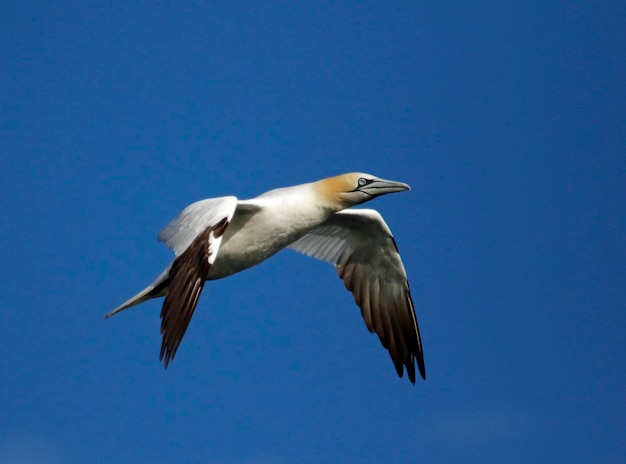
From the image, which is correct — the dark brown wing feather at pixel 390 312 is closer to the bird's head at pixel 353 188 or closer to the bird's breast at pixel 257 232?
the bird's head at pixel 353 188

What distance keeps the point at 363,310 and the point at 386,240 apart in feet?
3.78

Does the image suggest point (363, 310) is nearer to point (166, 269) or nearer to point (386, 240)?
point (386, 240)

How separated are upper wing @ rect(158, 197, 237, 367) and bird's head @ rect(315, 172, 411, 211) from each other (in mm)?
1618

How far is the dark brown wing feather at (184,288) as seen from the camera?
35.3 ft

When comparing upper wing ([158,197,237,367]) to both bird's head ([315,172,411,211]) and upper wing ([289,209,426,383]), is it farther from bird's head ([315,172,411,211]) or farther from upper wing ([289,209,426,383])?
upper wing ([289,209,426,383])

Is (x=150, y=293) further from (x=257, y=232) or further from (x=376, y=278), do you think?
(x=376, y=278)

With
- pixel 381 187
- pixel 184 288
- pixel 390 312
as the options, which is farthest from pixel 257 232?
pixel 390 312

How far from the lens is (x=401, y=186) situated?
543 inches

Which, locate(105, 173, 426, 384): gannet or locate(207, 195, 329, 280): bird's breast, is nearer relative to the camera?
locate(105, 173, 426, 384): gannet

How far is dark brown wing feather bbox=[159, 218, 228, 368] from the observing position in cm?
1075

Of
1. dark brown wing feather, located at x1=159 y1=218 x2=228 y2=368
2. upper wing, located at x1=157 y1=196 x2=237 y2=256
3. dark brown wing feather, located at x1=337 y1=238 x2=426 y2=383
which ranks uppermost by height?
upper wing, located at x1=157 y1=196 x2=237 y2=256

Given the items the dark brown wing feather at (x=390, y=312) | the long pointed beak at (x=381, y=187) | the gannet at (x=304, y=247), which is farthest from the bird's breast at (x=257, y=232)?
the dark brown wing feather at (x=390, y=312)

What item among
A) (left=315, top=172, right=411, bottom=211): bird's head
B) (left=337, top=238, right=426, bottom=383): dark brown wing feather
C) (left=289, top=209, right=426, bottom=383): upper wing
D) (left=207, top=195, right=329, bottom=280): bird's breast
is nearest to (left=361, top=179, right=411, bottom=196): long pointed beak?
(left=315, top=172, right=411, bottom=211): bird's head

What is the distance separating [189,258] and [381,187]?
3.31 meters
